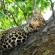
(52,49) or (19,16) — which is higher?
(52,49)

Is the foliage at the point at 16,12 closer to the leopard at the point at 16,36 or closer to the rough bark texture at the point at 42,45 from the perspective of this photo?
the leopard at the point at 16,36

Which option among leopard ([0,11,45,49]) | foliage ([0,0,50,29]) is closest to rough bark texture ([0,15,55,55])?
leopard ([0,11,45,49])

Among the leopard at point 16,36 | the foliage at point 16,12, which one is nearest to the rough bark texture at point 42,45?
the leopard at point 16,36

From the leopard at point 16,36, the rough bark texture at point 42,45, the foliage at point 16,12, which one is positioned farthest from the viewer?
the foliage at point 16,12

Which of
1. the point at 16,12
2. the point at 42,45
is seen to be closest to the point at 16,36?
the point at 42,45

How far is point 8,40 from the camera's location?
10.7 ft

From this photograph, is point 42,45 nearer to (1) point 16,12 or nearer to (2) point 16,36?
(2) point 16,36

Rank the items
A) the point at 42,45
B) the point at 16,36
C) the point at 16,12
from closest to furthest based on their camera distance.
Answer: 1. the point at 42,45
2. the point at 16,36
3. the point at 16,12

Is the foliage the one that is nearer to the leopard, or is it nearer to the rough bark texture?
the leopard

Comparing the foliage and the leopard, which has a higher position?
the leopard

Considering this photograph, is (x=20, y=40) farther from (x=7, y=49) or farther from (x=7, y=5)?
(x=7, y=5)

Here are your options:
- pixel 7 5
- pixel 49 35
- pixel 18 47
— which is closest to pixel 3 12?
pixel 7 5

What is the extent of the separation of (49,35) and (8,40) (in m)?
0.68

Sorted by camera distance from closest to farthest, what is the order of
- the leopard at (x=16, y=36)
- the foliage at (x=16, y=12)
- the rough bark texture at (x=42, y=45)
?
1. the rough bark texture at (x=42, y=45)
2. the leopard at (x=16, y=36)
3. the foliage at (x=16, y=12)
